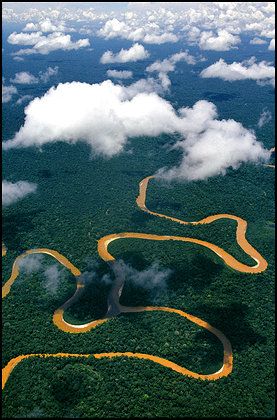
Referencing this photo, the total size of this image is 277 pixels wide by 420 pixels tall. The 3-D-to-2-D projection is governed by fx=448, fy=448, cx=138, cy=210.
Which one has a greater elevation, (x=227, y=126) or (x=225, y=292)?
(x=227, y=126)

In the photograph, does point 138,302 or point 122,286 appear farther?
point 122,286

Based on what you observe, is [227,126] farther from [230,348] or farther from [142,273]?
[230,348]

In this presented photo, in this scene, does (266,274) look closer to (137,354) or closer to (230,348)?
(230,348)

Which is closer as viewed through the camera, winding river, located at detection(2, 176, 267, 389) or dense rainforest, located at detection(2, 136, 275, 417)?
dense rainforest, located at detection(2, 136, 275, 417)

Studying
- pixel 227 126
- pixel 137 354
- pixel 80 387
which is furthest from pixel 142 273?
pixel 227 126

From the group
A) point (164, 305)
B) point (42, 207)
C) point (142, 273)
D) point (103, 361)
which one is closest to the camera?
point (103, 361)

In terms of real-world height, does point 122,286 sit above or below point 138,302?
above

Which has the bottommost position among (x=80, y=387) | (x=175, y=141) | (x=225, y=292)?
(x=80, y=387)

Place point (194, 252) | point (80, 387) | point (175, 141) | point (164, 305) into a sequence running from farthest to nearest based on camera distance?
point (175, 141) → point (194, 252) → point (164, 305) → point (80, 387)

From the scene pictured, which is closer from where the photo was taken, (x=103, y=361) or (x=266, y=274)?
(x=103, y=361)

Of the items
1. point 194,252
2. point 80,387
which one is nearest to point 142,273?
point 194,252

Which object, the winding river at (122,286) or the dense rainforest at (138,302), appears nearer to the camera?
the dense rainforest at (138,302)
